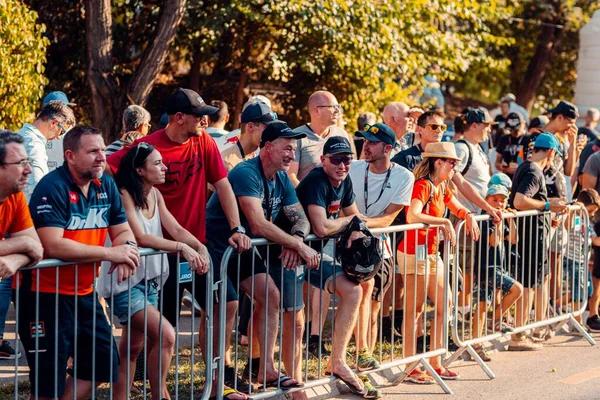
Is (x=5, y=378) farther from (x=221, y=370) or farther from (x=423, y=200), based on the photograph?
(x=423, y=200)

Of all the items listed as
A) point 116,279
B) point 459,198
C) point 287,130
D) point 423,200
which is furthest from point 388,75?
point 116,279

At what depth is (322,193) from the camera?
7.00 meters

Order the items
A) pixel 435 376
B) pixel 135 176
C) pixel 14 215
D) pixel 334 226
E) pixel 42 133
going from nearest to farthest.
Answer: pixel 14 215 < pixel 135 176 < pixel 334 226 < pixel 435 376 < pixel 42 133

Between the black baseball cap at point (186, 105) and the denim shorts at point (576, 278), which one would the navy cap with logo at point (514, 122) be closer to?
the denim shorts at point (576, 278)

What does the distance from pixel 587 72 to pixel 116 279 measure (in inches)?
709

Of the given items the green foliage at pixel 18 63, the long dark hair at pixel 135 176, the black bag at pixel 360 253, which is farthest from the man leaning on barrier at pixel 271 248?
the green foliage at pixel 18 63

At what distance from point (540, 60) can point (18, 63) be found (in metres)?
19.4

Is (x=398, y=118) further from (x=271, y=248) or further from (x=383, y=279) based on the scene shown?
(x=271, y=248)

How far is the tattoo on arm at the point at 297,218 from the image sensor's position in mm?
6793

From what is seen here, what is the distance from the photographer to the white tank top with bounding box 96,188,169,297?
19.4 feet

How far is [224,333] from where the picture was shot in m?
6.45

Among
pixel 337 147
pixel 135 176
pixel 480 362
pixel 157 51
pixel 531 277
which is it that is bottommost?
pixel 480 362

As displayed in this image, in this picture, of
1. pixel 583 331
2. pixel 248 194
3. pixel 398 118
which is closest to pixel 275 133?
pixel 248 194

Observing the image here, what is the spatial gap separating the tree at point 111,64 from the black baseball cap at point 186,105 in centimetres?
616
